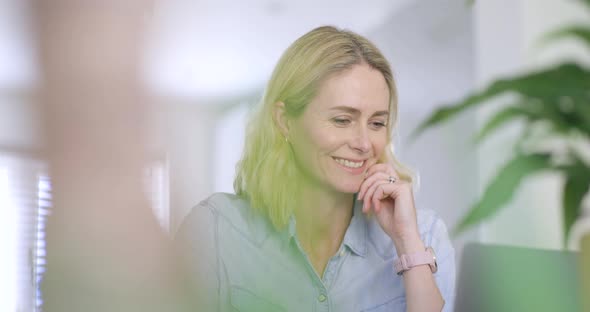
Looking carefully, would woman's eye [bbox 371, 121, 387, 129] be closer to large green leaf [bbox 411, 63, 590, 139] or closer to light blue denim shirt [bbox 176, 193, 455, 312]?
light blue denim shirt [bbox 176, 193, 455, 312]

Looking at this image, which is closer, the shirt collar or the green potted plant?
the green potted plant

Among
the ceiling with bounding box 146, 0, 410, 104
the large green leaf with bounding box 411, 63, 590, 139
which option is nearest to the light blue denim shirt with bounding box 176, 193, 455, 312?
the ceiling with bounding box 146, 0, 410, 104

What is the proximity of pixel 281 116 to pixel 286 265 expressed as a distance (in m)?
0.27

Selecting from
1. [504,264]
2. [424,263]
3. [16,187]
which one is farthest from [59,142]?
[504,264]

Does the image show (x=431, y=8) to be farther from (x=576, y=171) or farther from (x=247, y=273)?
(x=576, y=171)

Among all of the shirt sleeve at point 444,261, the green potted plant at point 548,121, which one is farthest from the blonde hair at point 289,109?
the green potted plant at point 548,121

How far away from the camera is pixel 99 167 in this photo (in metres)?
0.99

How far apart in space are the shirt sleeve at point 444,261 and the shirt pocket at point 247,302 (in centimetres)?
30

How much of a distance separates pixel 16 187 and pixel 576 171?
952 mm

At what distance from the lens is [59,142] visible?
1035 mm

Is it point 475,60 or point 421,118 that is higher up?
point 475,60

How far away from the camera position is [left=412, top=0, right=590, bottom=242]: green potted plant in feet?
1.75

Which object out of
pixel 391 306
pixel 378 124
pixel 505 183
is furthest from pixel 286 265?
pixel 505 183

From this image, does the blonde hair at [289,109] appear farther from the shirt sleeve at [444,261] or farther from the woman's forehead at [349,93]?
the shirt sleeve at [444,261]
